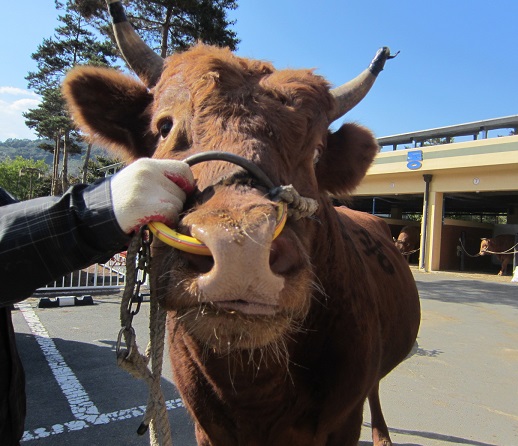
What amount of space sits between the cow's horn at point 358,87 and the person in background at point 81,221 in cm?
146

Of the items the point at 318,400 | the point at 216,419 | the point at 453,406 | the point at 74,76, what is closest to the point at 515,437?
the point at 453,406

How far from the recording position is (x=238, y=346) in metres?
1.37

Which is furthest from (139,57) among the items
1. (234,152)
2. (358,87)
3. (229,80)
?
(358,87)

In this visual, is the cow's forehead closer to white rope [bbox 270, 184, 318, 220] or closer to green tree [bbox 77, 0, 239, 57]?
white rope [bbox 270, 184, 318, 220]

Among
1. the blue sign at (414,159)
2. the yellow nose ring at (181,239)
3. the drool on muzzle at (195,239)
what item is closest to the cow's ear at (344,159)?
A: the drool on muzzle at (195,239)

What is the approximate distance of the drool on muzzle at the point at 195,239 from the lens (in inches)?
47.2

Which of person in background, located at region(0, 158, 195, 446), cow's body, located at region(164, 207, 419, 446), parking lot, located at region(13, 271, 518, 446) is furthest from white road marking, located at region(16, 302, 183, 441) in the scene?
person in background, located at region(0, 158, 195, 446)

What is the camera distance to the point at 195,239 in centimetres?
120

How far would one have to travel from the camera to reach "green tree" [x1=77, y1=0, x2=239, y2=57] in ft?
39.3

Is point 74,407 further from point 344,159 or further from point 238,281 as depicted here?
point 238,281

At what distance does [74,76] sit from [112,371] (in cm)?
379

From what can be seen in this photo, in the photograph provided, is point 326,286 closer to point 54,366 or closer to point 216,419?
point 216,419

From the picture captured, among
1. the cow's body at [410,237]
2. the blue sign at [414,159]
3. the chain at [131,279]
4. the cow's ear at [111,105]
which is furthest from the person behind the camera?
the cow's body at [410,237]

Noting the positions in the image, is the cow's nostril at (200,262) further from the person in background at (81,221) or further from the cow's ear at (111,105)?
the cow's ear at (111,105)
